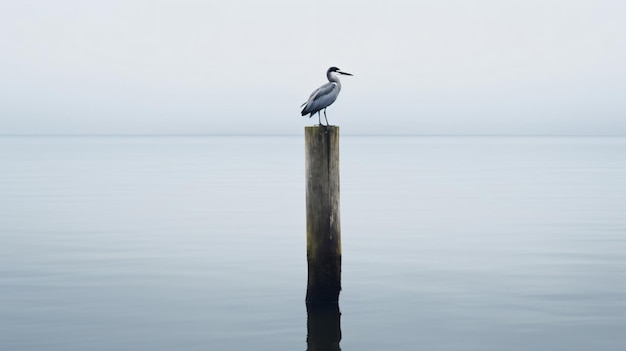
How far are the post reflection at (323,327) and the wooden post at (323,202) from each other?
0.61 metres

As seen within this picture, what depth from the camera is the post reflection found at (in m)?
11.8

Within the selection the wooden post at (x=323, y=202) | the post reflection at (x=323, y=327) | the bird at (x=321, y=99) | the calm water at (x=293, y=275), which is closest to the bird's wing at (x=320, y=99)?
the bird at (x=321, y=99)

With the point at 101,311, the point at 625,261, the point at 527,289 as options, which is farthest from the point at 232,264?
the point at 625,261

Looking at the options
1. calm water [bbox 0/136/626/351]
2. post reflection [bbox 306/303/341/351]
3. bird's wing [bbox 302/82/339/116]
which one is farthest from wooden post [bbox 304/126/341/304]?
bird's wing [bbox 302/82/339/116]

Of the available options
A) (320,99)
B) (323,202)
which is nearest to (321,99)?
(320,99)

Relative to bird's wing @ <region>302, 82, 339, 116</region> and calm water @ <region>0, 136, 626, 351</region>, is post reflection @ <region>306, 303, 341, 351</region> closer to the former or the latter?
calm water @ <region>0, 136, 626, 351</region>

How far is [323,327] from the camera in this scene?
1257cm

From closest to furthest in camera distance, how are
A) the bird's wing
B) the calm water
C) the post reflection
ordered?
the post reflection
the calm water
the bird's wing

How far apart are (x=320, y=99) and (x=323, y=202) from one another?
354 centimetres

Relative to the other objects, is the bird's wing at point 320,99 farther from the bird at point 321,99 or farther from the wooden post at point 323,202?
the wooden post at point 323,202

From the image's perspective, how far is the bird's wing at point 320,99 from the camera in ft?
49.3

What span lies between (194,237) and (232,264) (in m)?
5.02

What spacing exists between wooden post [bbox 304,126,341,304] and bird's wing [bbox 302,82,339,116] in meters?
2.96

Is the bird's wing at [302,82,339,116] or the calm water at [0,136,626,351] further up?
the bird's wing at [302,82,339,116]
